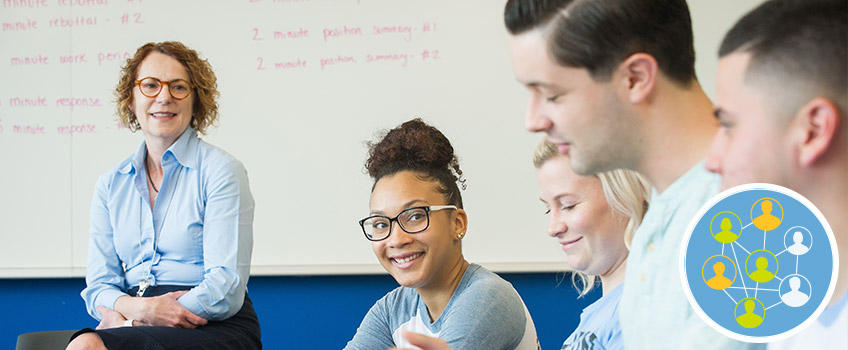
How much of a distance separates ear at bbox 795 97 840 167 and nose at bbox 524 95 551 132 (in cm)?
22

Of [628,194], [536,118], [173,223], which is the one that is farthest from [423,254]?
[536,118]

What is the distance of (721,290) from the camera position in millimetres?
545

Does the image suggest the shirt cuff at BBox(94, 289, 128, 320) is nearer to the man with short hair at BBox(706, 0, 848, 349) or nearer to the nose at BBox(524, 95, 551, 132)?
the nose at BBox(524, 95, 551, 132)

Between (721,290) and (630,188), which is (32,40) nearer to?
(630,188)

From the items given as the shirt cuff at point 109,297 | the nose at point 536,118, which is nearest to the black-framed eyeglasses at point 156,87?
the shirt cuff at point 109,297

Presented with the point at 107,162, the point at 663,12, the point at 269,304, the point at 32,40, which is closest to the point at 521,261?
the point at 269,304

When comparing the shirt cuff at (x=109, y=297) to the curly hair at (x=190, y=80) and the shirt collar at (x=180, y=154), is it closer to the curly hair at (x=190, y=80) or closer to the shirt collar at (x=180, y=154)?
the shirt collar at (x=180, y=154)

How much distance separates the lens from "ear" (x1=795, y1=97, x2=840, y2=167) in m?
0.45

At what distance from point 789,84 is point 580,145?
7.5 inches

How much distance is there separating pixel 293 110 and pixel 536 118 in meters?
2.17

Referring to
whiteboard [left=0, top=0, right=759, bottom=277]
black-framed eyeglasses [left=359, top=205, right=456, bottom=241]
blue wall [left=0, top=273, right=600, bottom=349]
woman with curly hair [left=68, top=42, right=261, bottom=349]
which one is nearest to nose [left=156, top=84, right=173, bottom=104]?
woman with curly hair [left=68, top=42, right=261, bottom=349]

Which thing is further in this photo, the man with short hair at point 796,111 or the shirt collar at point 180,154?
the shirt collar at point 180,154

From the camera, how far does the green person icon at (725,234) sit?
21.5 inches

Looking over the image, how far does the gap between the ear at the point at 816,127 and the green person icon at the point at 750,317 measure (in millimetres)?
116
